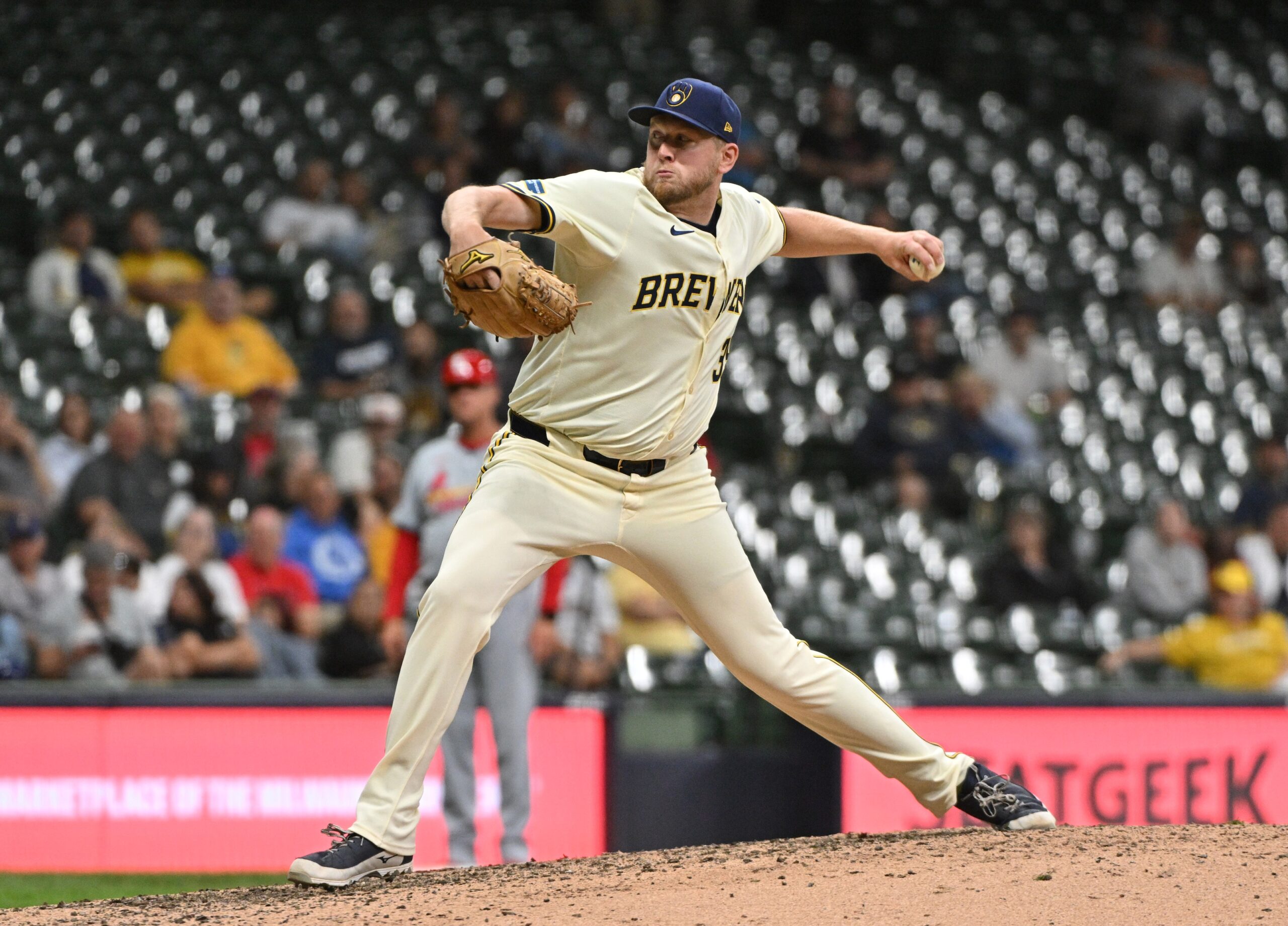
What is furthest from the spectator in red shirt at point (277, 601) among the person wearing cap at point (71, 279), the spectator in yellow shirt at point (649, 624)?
the person wearing cap at point (71, 279)

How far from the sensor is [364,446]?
371 inches

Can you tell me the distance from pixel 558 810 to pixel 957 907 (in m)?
3.81

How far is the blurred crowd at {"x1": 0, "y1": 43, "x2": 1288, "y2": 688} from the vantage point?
7984 mm

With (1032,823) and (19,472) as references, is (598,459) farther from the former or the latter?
(19,472)

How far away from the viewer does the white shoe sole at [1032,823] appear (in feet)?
15.8

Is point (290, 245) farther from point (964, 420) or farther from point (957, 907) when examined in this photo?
point (957, 907)

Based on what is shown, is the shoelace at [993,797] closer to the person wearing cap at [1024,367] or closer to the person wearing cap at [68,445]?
the person wearing cap at [68,445]

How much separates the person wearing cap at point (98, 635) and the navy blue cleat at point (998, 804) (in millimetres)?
4436

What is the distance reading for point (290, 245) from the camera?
11680 mm

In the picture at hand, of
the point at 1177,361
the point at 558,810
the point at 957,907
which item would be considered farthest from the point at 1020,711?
the point at 1177,361

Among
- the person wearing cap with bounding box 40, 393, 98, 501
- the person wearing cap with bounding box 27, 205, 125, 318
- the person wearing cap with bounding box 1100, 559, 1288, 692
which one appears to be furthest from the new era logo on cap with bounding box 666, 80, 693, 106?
the person wearing cap with bounding box 27, 205, 125, 318

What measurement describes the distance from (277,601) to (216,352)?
239 cm

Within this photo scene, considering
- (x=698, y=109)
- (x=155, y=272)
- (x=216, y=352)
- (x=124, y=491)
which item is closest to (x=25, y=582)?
(x=124, y=491)

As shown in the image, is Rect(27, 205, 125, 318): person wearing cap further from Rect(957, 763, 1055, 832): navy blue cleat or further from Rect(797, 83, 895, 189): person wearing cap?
Rect(957, 763, 1055, 832): navy blue cleat
